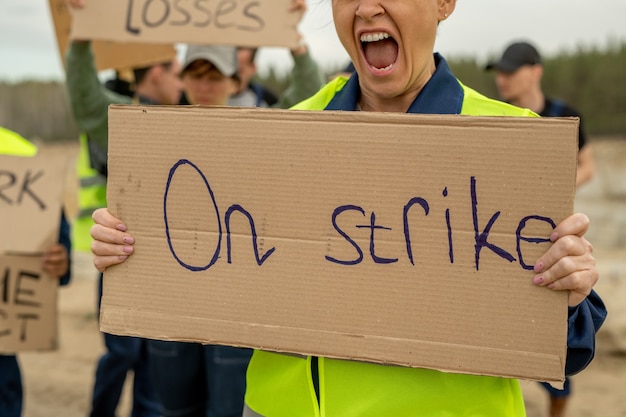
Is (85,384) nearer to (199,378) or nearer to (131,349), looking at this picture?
(131,349)

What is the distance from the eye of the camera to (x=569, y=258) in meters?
1.28

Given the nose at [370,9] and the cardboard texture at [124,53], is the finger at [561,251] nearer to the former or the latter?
the nose at [370,9]

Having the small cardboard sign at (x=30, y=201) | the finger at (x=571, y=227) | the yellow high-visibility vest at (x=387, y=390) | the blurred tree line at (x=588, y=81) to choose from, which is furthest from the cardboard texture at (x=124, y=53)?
the blurred tree line at (x=588, y=81)

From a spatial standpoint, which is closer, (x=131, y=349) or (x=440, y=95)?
(x=440, y=95)

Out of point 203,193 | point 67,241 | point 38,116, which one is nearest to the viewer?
point 203,193

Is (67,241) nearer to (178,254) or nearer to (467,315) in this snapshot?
(178,254)

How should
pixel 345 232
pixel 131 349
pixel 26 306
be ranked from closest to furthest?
pixel 345 232 → pixel 26 306 → pixel 131 349

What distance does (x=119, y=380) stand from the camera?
13.5ft

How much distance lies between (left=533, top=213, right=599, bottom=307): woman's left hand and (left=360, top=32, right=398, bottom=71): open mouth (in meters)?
0.50

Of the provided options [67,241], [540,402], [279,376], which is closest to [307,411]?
[279,376]

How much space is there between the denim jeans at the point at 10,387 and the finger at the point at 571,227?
7.90 feet

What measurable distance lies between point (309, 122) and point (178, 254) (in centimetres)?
39

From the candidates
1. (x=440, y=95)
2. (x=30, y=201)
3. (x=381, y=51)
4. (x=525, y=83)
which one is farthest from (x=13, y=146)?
(x=525, y=83)

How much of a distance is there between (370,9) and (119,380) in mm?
3189
